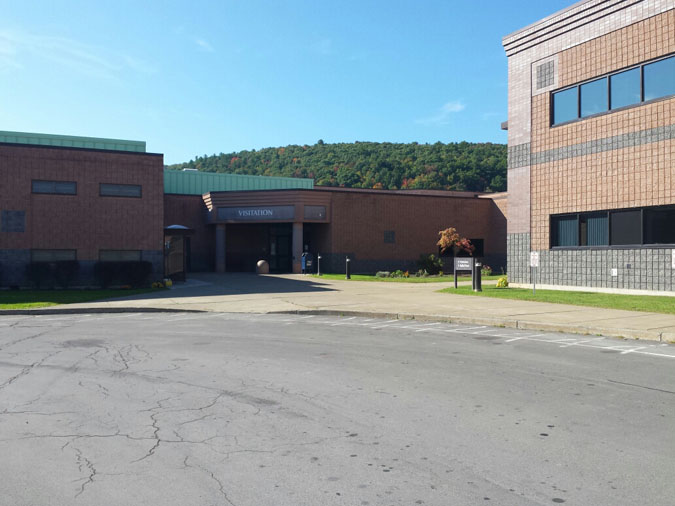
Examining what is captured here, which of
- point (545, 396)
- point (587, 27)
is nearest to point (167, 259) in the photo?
point (587, 27)

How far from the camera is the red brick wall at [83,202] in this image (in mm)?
26234

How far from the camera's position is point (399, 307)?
1741 centimetres

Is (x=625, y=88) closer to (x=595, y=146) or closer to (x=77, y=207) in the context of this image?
(x=595, y=146)

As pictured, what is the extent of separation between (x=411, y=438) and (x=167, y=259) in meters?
25.7

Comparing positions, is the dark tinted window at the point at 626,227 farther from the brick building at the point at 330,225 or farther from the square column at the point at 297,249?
the square column at the point at 297,249

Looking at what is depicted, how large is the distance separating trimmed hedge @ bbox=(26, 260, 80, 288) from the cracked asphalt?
16.2m

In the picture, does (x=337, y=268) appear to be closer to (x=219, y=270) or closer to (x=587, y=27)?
(x=219, y=270)

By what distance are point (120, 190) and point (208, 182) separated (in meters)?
24.7

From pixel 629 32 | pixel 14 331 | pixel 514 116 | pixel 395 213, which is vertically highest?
pixel 629 32

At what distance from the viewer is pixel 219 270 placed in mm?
40656

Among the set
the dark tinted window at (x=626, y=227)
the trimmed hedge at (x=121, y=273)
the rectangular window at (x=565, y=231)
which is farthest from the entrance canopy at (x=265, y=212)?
the dark tinted window at (x=626, y=227)

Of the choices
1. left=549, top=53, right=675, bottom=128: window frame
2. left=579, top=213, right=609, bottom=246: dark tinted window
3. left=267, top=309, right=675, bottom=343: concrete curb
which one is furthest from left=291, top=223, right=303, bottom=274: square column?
left=267, top=309, right=675, bottom=343: concrete curb

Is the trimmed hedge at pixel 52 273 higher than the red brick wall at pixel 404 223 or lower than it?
lower

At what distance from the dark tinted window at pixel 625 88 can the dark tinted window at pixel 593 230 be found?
3927 mm
